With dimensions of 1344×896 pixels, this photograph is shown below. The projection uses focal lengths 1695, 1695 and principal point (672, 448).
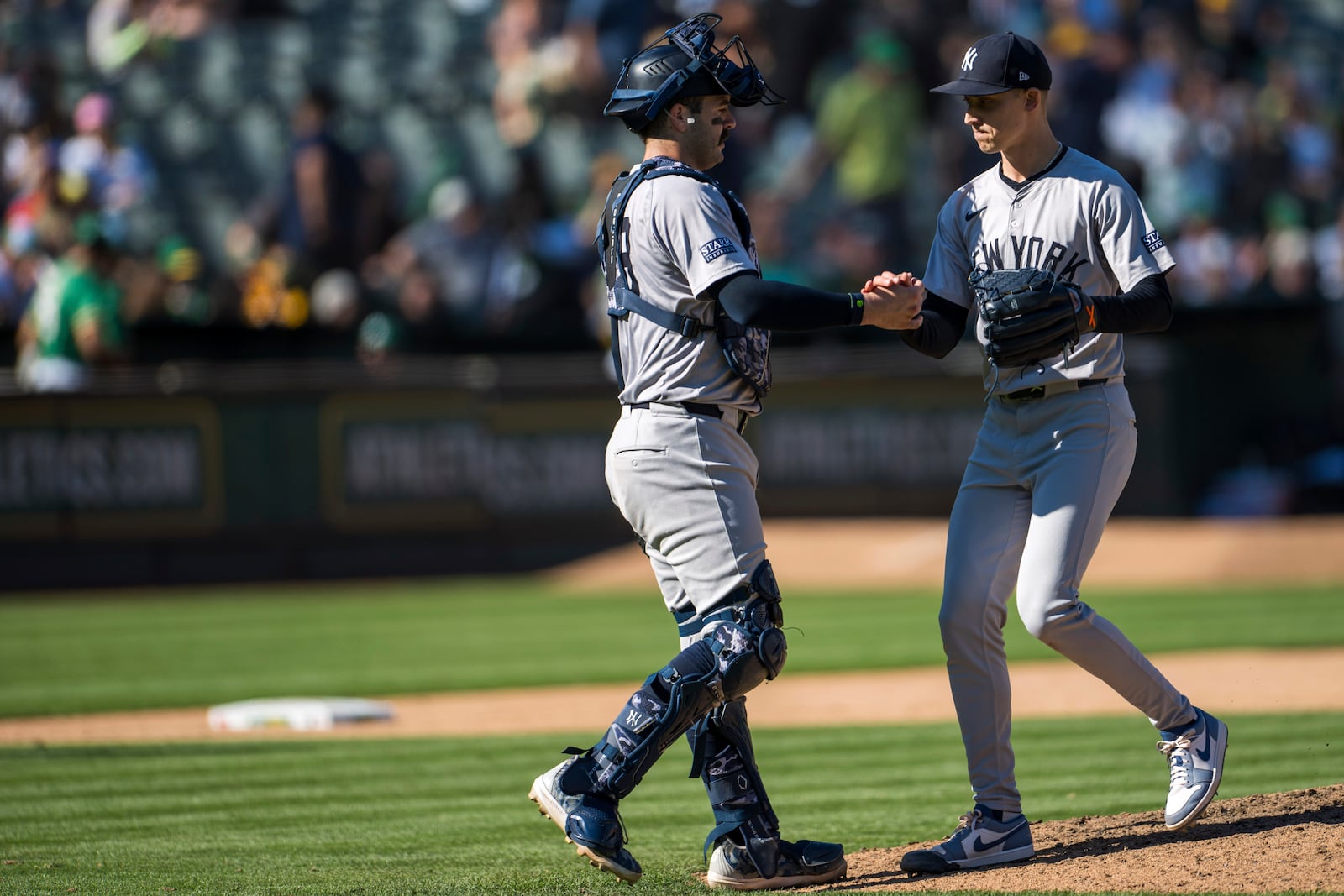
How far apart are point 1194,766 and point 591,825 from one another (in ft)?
5.53

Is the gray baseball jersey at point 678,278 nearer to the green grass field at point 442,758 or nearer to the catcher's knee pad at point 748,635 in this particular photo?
the catcher's knee pad at point 748,635

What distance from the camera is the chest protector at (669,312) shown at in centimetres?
444

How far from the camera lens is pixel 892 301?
4.46 m

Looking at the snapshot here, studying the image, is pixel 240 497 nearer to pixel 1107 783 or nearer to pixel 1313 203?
pixel 1107 783

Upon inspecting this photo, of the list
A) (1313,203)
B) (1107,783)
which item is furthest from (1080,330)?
(1313,203)

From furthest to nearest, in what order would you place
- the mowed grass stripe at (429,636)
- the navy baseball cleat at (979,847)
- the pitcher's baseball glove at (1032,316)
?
the mowed grass stripe at (429,636)
the navy baseball cleat at (979,847)
the pitcher's baseball glove at (1032,316)

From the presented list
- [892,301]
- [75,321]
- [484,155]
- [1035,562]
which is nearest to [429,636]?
[75,321]

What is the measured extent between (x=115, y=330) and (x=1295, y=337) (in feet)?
34.3

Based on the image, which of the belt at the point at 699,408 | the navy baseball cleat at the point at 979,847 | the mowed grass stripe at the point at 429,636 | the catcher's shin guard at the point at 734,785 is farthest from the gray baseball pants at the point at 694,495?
the mowed grass stripe at the point at 429,636

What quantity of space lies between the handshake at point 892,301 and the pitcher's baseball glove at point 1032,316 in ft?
0.62

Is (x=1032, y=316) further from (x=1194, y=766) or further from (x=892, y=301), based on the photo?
(x=1194, y=766)

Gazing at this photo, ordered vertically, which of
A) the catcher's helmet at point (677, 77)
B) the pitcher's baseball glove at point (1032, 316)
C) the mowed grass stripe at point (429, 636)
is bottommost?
the mowed grass stripe at point (429, 636)

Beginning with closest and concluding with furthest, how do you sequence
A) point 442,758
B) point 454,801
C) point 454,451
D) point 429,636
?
point 454,801 < point 442,758 < point 429,636 < point 454,451

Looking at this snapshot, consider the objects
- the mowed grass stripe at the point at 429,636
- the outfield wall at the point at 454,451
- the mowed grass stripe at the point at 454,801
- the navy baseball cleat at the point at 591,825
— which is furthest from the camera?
the outfield wall at the point at 454,451
